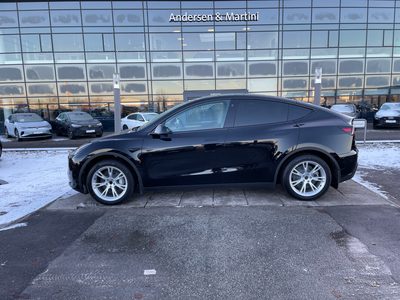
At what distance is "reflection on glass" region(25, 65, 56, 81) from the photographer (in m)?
19.2

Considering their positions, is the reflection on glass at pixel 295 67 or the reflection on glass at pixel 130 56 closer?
the reflection on glass at pixel 130 56

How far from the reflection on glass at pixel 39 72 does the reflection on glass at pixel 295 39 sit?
55.5 feet

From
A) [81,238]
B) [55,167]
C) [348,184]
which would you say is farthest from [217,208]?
[55,167]

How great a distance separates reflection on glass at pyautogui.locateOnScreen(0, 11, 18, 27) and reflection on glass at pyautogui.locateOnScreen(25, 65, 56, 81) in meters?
3.09

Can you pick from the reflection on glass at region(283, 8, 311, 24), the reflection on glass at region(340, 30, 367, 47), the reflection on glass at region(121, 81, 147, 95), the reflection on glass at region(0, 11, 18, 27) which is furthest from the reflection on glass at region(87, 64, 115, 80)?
the reflection on glass at region(340, 30, 367, 47)

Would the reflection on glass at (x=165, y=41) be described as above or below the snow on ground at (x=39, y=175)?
above

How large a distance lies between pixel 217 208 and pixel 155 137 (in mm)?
1445

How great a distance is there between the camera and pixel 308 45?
19.5m

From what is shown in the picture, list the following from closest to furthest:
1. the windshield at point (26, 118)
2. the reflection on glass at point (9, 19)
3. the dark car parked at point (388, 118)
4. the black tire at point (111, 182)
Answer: the black tire at point (111, 182) < the windshield at point (26, 118) < the dark car parked at point (388, 118) < the reflection on glass at point (9, 19)

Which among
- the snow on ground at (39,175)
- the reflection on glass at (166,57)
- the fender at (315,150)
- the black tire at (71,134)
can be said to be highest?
the reflection on glass at (166,57)

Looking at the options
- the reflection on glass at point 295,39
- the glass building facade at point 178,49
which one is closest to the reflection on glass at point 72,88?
the glass building facade at point 178,49

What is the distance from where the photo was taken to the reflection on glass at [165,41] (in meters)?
19.2

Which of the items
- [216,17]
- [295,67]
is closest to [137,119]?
[216,17]

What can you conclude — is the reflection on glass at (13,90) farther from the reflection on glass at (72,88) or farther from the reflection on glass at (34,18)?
the reflection on glass at (34,18)
